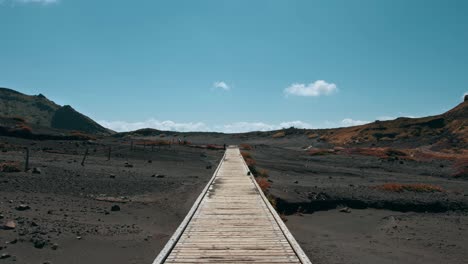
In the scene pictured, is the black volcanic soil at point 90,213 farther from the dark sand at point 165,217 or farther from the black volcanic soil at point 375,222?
the black volcanic soil at point 375,222

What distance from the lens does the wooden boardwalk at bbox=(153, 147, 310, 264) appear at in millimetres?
6832

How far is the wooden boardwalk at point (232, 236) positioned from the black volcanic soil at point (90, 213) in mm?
1173

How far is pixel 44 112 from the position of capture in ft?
303

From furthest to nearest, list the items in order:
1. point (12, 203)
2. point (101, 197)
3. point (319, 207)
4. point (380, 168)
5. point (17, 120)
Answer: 1. point (17, 120)
2. point (380, 168)
3. point (319, 207)
4. point (101, 197)
5. point (12, 203)

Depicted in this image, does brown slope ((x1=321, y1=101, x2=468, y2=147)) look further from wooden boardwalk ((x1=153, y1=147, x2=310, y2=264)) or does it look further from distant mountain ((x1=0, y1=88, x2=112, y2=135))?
distant mountain ((x1=0, y1=88, x2=112, y2=135))

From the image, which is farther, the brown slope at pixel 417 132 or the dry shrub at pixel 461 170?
the brown slope at pixel 417 132

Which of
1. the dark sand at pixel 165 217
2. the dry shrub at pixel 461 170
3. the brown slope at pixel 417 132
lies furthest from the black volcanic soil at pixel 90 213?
the brown slope at pixel 417 132

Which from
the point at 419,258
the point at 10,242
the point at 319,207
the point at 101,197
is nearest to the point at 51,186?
the point at 101,197

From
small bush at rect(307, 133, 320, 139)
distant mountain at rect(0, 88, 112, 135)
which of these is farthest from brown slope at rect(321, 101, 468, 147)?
distant mountain at rect(0, 88, 112, 135)

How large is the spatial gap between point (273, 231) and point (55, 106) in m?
102

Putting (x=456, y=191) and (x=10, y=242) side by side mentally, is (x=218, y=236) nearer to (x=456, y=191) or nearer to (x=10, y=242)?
(x=10, y=242)

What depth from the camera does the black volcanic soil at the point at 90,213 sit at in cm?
851

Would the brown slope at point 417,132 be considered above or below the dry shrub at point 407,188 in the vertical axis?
above

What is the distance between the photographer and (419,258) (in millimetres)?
10289
